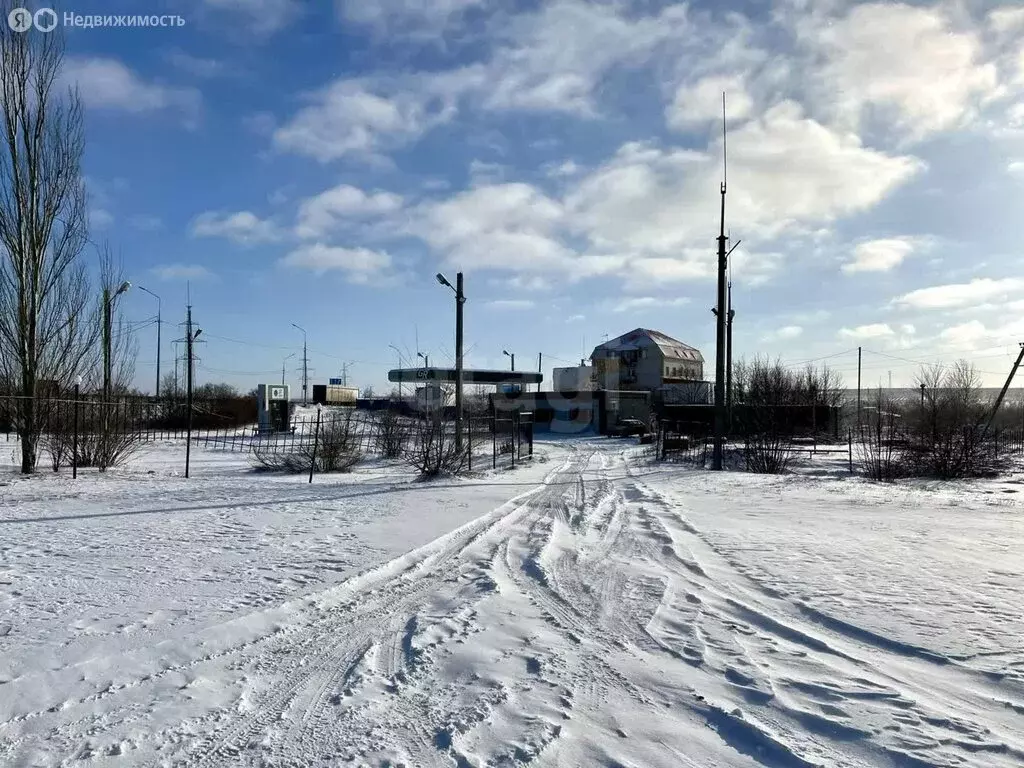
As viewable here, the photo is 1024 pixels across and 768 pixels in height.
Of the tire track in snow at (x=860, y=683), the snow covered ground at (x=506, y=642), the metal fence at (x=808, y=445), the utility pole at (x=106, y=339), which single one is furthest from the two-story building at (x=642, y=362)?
the tire track in snow at (x=860, y=683)

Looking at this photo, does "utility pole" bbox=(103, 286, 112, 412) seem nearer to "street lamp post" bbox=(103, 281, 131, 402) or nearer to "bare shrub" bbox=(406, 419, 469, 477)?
"street lamp post" bbox=(103, 281, 131, 402)

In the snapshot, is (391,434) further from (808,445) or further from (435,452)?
(808,445)

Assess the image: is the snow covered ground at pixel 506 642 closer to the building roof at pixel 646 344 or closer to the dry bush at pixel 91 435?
the dry bush at pixel 91 435

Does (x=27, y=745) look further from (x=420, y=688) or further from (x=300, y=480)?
(x=300, y=480)

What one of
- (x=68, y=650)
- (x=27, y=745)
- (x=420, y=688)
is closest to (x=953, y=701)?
(x=420, y=688)

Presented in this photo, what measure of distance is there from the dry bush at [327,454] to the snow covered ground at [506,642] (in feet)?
26.1

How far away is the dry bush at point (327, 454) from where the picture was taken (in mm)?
17812

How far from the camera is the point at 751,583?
6324 mm

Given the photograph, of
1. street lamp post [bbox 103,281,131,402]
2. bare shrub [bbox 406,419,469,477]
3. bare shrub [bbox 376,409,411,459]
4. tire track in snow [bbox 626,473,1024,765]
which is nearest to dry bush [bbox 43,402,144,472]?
street lamp post [bbox 103,281,131,402]

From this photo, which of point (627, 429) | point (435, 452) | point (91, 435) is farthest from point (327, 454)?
point (627, 429)

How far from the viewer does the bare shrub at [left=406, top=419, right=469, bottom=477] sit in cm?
1563

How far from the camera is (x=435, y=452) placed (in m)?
15.8

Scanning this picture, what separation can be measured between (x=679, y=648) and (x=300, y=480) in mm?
12719

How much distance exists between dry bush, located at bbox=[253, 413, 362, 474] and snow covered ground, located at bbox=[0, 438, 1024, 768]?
7940mm
